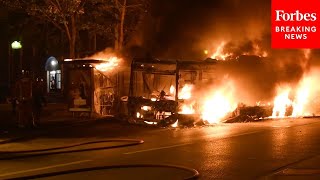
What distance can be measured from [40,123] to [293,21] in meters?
12.9

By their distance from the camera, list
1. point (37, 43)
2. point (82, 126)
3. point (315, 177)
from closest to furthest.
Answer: point (315, 177) → point (82, 126) → point (37, 43)

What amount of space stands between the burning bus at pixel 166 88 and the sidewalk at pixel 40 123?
2293mm

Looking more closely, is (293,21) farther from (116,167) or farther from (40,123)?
(116,167)

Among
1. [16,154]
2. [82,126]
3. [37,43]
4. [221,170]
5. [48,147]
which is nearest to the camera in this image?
Answer: [221,170]

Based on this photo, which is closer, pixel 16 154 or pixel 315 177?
pixel 315 177

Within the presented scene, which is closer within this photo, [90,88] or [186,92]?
[186,92]

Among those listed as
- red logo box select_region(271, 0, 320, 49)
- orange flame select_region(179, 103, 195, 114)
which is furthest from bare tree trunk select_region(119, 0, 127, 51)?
red logo box select_region(271, 0, 320, 49)

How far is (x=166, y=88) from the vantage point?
21266mm

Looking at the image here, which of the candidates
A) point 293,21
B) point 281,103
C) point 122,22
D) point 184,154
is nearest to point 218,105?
point 281,103

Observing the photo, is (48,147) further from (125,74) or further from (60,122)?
(125,74)

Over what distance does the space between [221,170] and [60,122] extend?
11486 millimetres

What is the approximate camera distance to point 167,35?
2436 centimetres

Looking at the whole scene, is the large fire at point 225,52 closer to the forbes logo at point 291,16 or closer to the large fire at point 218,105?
the forbes logo at point 291,16

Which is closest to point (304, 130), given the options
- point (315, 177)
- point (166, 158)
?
point (166, 158)
